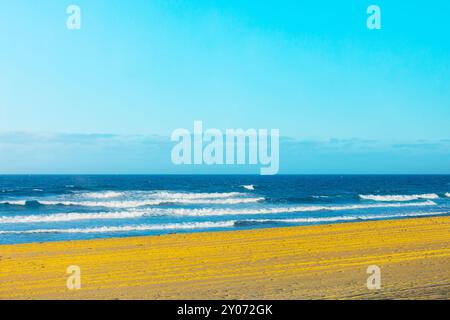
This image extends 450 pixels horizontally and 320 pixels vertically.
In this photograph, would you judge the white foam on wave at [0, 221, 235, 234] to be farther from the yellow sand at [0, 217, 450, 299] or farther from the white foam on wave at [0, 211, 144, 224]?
the yellow sand at [0, 217, 450, 299]

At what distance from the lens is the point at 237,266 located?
37.4 ft

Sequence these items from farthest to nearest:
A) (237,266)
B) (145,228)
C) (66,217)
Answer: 1. (66,217)
2. (145,228)
3. (237,266)

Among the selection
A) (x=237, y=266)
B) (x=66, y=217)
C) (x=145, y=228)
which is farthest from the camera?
(x=66, y=217)

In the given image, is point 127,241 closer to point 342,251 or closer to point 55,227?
point 342,251

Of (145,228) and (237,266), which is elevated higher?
(237,266)

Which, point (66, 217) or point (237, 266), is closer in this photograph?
point (237, 266)

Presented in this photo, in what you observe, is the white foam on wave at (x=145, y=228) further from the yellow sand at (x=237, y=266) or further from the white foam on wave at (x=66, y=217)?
the yellow sand at (x=237, y=266)

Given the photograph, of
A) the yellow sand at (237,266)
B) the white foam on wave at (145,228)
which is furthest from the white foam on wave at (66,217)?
the yellow sand at (237,266)

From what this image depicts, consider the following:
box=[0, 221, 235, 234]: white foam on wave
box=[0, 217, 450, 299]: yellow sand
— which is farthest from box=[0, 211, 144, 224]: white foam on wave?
box=[0, 217, 450, 299]: yellow sand

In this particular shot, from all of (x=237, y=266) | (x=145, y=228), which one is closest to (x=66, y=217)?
(x=145, y=228)

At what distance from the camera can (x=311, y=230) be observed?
19.0 meters

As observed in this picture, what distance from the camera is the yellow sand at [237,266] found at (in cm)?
885

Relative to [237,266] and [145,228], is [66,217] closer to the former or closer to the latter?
[145,228]

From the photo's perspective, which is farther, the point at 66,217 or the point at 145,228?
the point at 66,217
